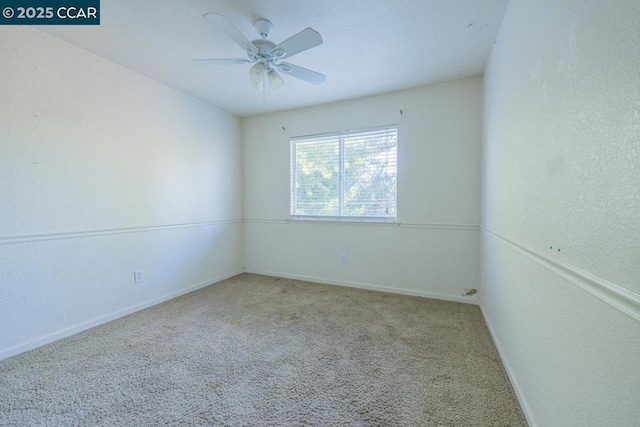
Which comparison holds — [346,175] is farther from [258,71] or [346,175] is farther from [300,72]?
[258,71]

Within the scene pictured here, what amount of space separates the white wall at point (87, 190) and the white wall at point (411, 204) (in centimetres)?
121

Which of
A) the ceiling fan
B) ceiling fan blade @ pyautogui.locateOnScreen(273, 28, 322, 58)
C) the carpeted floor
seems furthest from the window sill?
ceiling fan blade @ pyautogui.locateOnScreen(273, 28, 322, 58)

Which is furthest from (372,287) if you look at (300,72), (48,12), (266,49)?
(48,12)

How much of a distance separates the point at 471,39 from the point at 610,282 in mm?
2213

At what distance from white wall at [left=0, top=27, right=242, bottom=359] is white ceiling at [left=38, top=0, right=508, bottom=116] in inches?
11.0

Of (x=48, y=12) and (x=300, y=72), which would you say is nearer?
(x=48, y=12)

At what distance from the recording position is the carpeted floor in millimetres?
1407

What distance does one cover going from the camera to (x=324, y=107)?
3631 millimetres

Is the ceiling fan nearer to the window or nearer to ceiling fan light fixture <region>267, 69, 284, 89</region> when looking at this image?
ceiling fan light fixture <region>267, 69, 284, 89</region>

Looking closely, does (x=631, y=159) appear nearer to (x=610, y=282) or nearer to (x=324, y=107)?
(x=610, y=282)

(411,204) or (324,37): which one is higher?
(324,37)

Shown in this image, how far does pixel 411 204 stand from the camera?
10.4 ft

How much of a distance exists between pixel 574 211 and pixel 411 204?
2.27 meters

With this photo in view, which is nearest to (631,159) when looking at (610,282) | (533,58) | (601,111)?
(601,111)
